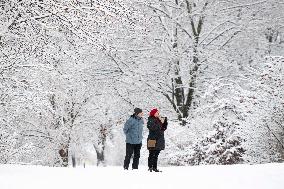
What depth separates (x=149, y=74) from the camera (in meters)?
18.0

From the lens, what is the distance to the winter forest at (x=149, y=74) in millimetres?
10539

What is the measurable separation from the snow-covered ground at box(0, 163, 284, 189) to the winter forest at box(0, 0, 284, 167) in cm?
251

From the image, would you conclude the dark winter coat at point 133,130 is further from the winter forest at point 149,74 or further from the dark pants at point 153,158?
the winter forest at point 149,74

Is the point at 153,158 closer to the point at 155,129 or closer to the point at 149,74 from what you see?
the point at 155,129

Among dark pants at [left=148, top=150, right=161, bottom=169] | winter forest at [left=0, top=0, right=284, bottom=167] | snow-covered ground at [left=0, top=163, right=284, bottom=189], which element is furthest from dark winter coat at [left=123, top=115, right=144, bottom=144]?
winter forest at [left=0, top=0, right=284, bottom=167]

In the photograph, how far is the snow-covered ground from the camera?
324 inches

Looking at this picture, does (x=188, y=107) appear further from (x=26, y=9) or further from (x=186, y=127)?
(x=26, y=9)

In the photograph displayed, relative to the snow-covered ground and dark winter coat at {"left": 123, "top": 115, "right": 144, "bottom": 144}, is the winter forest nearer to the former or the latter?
dark winter coat at {"left": 123, "top": 115, "right": 144, "bottom": 144}

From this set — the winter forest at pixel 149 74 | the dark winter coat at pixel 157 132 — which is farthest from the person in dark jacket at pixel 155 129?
the winter forest at pixel 149 74

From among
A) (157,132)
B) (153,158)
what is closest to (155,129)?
(157,132)

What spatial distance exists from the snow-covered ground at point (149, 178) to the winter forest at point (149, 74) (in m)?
2.51

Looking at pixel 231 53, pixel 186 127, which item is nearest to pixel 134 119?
pixel 186 127

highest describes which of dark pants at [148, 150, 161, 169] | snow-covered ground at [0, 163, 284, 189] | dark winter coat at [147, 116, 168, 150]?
dark winter coat at [147, 116, 168, 150]

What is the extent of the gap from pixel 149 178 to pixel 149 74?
358 inches
